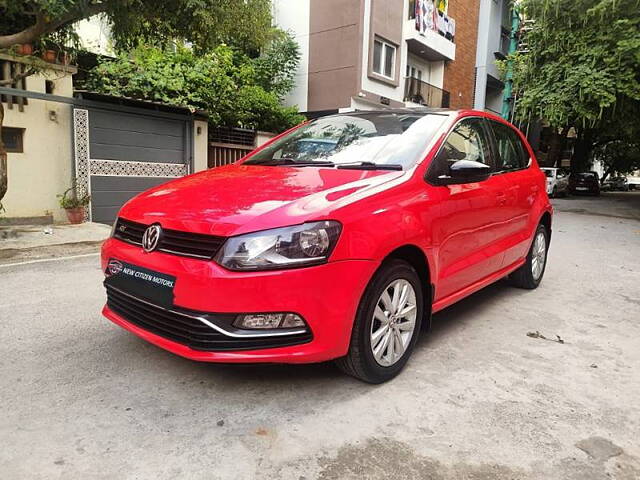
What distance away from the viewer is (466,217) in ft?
11.4

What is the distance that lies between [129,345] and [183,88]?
28.5 ft

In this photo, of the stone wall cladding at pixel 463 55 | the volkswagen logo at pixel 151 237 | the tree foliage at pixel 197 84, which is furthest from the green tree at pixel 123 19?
the stone wall cladding at pixel 463 55

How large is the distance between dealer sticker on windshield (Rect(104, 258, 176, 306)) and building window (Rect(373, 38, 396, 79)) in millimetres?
16428

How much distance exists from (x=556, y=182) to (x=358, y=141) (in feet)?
79.1

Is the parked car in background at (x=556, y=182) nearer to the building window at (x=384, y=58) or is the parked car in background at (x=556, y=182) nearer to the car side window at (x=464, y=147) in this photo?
the building window at (x=384, y=58)

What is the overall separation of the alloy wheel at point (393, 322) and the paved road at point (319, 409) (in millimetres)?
187

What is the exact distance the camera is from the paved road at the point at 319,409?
2.12 m

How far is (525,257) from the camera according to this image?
194 inches

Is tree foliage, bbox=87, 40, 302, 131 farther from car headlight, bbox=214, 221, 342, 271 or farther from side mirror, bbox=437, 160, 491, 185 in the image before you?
car headlight, bbox=214, 221, 342, 271

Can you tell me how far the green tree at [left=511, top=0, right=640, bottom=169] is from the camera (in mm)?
12195

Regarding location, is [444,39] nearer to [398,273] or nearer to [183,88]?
[183,88]

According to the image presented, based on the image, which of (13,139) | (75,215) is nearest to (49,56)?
(13,139)

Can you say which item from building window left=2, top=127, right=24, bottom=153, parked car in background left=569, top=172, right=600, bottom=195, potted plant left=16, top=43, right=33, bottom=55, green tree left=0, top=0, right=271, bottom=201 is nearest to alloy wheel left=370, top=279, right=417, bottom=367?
green tree left=0, top=0, right=271, bottom=201

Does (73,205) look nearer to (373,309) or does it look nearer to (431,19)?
(373,309)
